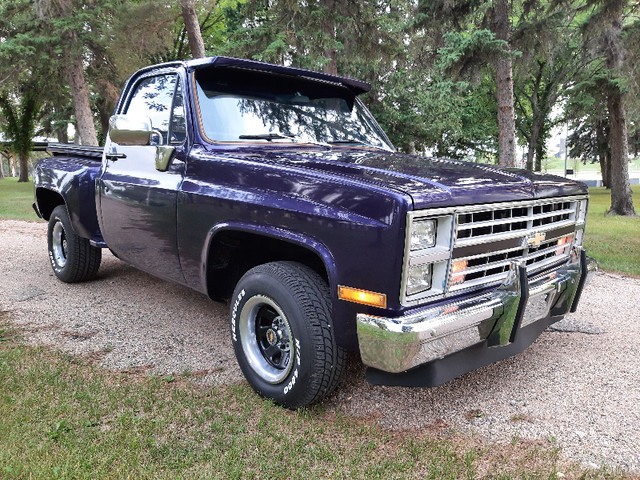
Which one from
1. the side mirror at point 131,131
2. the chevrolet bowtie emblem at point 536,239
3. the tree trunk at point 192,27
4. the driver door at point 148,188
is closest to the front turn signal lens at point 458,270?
the chevrolet bowtie emblem at point 536,239

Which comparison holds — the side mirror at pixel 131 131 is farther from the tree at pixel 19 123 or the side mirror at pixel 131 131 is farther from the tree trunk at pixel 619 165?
the tree at pixel 19 123

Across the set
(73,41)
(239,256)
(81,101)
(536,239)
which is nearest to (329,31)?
(73,41)

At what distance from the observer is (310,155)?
325 cm

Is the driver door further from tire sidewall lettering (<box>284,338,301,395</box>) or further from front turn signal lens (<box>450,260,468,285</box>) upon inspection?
front turn signal lens (<box>450,260,468,285</box>)

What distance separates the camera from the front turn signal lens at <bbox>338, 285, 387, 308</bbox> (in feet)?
7.93

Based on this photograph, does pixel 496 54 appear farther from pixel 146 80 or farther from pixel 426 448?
pixel 426 448

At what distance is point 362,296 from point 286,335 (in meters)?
0.68

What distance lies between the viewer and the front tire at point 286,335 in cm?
270

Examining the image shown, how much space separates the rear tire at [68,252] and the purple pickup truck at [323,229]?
1.21 meters

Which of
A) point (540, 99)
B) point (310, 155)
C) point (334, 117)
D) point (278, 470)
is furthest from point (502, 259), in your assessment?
point (540, 99)

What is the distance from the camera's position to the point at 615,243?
9406 millimetres

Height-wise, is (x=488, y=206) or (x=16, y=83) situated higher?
(x=16, y=83)

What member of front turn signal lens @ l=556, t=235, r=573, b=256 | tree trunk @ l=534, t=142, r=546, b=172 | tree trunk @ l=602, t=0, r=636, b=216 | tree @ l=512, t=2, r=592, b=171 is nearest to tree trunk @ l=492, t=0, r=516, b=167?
tree @ l=512, t=2, r=592, b=171

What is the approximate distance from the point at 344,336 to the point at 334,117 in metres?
2.13
